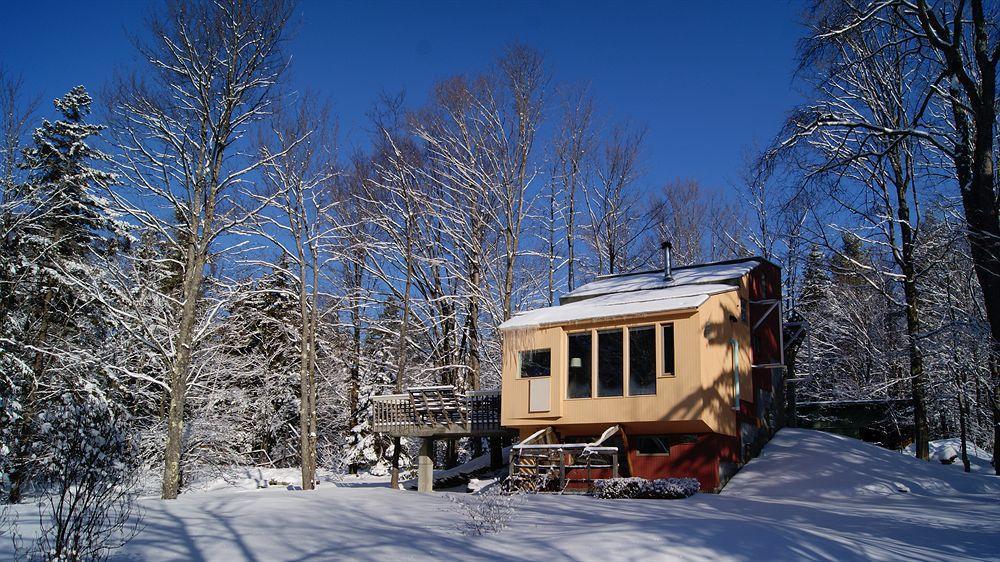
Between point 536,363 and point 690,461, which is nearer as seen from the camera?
point 690,461

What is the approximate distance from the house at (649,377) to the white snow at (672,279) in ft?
0.45

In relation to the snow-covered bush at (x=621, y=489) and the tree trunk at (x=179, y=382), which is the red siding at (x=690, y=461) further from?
the tree trunk at (x=179, y=382)

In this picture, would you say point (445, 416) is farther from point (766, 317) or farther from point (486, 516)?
point (486, 516)

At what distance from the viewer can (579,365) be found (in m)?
19.2

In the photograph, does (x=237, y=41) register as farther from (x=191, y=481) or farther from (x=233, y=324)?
(x=191, y=481)

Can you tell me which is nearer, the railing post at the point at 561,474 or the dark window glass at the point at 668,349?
the railing post at the point at 561,474

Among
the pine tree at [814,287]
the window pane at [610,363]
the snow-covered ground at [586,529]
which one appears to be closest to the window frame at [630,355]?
the window pane at [610,363]

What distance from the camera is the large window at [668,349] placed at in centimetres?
1789

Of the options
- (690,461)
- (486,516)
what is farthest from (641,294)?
(486,516)

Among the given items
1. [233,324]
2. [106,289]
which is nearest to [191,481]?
[233,324]

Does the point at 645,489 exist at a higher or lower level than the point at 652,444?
lower

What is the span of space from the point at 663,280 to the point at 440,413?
7.73 metres

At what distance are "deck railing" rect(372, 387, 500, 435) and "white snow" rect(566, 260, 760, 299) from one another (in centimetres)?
444

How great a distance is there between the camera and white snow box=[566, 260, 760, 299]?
21.2 m
